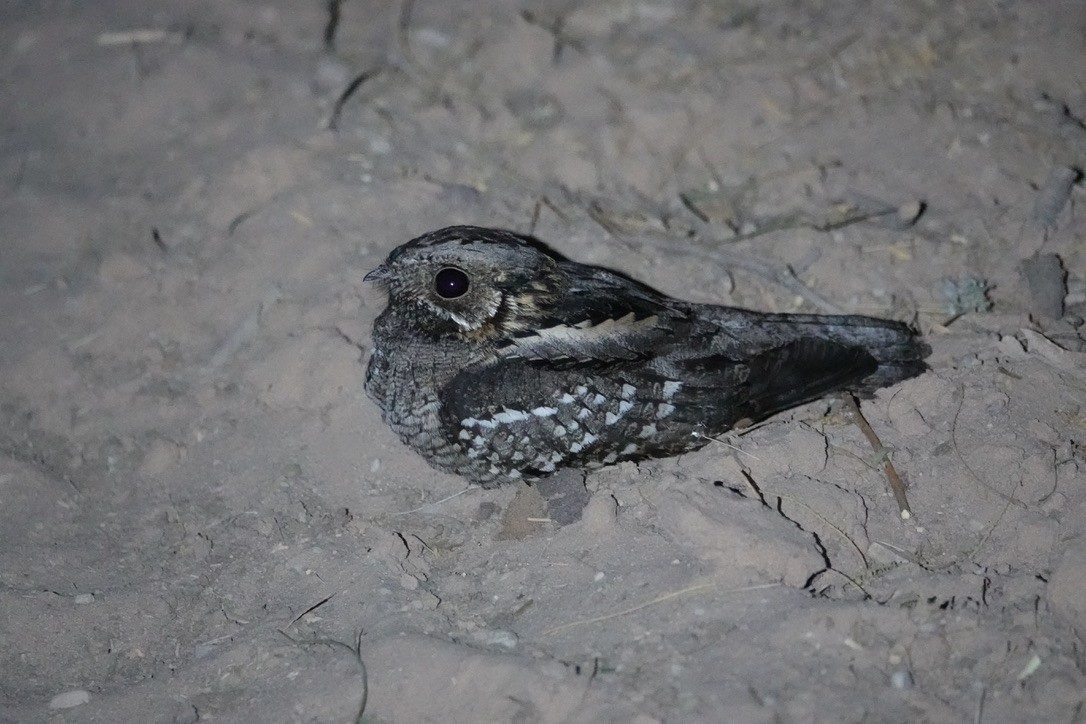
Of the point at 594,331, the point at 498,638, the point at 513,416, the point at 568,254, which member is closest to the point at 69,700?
the point at 498,638

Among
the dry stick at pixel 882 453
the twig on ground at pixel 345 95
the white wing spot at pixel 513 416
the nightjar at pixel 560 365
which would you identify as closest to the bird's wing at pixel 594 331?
the nightjar at pixel 560 365

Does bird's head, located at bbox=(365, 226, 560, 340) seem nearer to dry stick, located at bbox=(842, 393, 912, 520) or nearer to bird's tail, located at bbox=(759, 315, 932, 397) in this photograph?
bird's tail, located at bbox=(759, 315, 932, 397)

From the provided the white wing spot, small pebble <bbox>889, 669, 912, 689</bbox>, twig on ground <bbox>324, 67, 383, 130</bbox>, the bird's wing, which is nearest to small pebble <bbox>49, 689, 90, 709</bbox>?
the white wing spot

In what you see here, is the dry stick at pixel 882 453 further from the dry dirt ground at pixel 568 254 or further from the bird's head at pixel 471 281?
the bird's head at pixel 471 281

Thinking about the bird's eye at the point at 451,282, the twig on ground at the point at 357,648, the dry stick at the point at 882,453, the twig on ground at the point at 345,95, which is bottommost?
the twig on ground at the point at 357,648

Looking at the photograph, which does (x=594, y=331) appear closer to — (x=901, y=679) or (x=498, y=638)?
(x=498, y=638)
